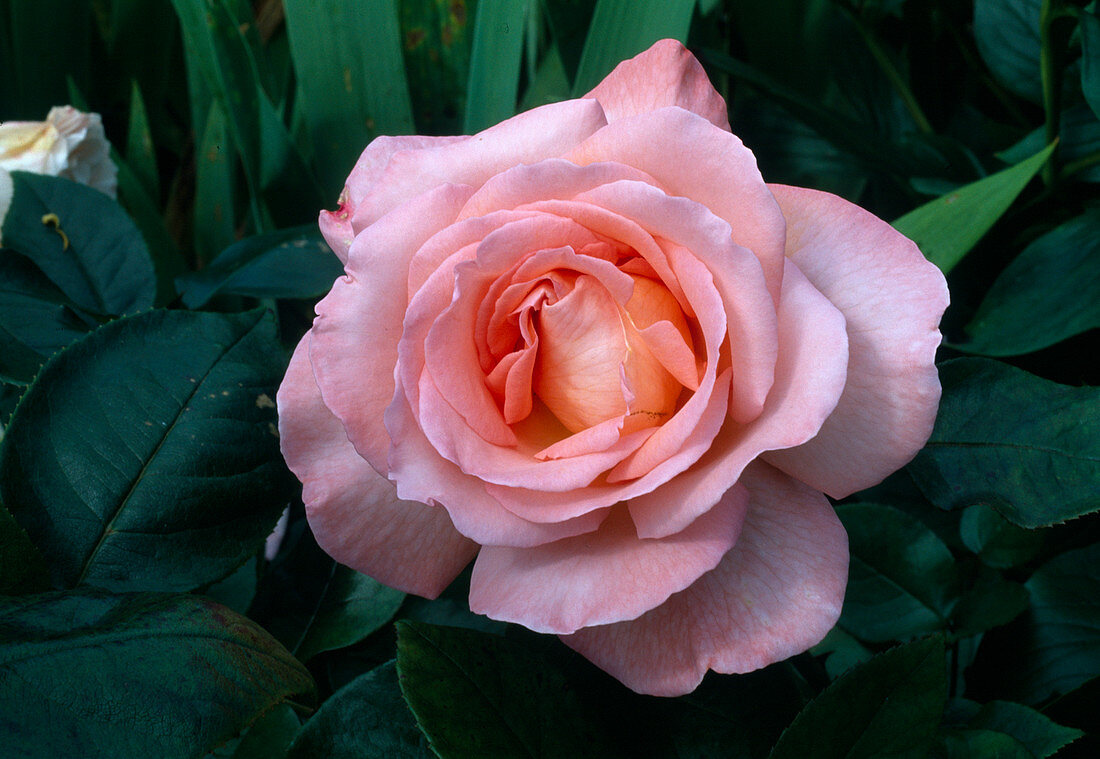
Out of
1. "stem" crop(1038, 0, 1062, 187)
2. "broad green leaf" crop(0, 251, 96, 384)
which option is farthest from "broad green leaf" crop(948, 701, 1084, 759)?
"broad green leaf" crop(0, 251, 96, 384)

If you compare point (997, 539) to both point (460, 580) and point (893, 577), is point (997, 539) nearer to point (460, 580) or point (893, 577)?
point (893, 577)

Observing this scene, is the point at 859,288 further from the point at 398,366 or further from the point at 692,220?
the point at 398,366

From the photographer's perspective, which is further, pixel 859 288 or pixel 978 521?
pixel 978 521

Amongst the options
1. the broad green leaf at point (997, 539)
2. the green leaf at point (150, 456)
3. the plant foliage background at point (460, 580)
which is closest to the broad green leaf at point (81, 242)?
the plant foliage background at point (460, 580)

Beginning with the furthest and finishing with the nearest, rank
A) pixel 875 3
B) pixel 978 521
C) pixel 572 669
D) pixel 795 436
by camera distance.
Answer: pixel 875 3 → pixel 978 521 → pixel 572 669 → pixel 795 436

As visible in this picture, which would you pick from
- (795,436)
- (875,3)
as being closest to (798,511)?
(795,436)
